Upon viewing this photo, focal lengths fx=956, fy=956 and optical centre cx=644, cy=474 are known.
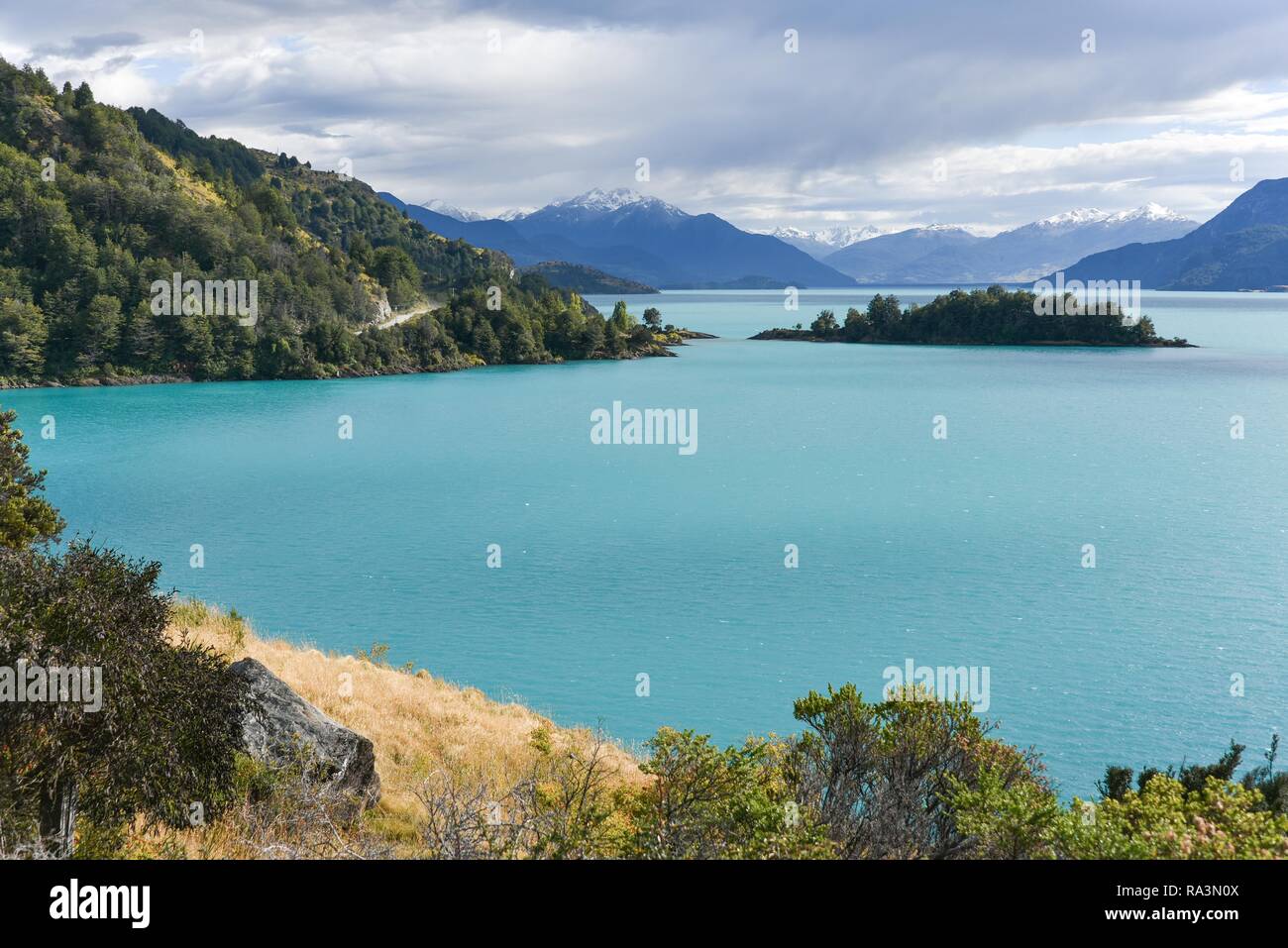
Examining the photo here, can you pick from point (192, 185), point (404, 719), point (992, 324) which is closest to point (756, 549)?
point (404, 719)

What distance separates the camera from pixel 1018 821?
956cm

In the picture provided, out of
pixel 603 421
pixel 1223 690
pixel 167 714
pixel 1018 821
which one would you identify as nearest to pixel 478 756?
pixel 167 714

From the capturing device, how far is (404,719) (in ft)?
58.6

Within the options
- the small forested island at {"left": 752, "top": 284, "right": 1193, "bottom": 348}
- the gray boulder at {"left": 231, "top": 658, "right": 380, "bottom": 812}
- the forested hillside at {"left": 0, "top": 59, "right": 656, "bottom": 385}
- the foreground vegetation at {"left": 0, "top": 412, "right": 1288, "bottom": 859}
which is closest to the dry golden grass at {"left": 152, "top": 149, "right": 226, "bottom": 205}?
the forested hillside at {"left": 0, "top": 59, "right": 656, "bottom": 385}

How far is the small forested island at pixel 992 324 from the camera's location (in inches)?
5374

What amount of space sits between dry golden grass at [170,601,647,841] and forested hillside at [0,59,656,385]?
8638 cm

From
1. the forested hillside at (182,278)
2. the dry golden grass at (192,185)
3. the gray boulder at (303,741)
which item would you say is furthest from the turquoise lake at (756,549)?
the dry golden grass at (192,185)

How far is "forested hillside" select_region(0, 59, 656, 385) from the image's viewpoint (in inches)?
3856

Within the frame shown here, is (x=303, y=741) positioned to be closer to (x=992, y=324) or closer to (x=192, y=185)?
(x=192, y=185)

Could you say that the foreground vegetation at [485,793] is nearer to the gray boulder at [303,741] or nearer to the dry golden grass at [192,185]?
the gray boulder at [303,741]

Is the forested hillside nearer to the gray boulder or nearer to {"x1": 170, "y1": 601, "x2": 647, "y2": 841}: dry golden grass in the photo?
{"x1": 170, "y1": 601, "x2": 647, "y2": 841}: dry golden grass

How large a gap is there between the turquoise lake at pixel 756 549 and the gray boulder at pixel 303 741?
29.9 ft
